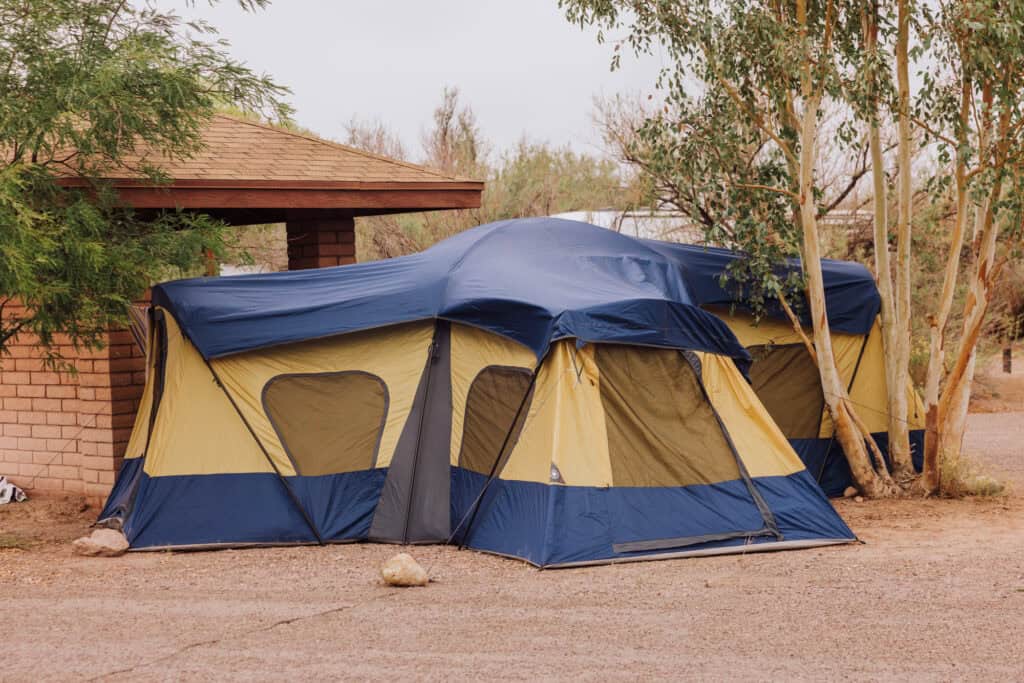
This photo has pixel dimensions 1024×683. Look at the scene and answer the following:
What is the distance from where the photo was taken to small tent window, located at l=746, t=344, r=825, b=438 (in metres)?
11.0

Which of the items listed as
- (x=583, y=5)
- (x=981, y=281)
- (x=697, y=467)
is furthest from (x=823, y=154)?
(x=697, y=467)

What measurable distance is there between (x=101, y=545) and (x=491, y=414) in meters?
2.87

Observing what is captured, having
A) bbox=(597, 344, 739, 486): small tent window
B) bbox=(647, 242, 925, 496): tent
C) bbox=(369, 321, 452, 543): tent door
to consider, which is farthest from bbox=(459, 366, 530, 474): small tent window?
bbox=(647, 242, 925, 496): tent

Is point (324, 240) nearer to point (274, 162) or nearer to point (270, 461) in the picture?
point (274, 162)

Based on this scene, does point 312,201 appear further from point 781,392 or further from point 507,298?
point 781,392

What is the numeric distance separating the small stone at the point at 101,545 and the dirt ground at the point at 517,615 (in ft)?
0.34

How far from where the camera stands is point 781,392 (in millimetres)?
11039

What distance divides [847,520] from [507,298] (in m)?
3.45

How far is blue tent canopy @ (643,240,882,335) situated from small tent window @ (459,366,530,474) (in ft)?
8.05

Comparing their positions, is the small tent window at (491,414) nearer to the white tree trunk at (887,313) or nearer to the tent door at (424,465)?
A: the tent door at (424,465)

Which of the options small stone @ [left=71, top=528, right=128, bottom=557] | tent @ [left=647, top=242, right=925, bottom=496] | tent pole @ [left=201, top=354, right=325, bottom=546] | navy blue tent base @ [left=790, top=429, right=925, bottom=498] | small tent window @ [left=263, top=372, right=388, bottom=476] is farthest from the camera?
navy blue tent base @ [left=790, top=429, right=925, bottom=498]

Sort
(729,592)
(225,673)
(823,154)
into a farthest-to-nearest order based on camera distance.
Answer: (823,154)
(729,592)
(225,673)

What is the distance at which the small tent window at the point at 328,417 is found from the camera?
9.10 metres

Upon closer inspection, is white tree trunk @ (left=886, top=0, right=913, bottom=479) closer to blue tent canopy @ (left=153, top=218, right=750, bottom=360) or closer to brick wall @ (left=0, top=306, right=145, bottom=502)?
blue tent canopy @ (left=153, top=218, right=750, bottom=360)
